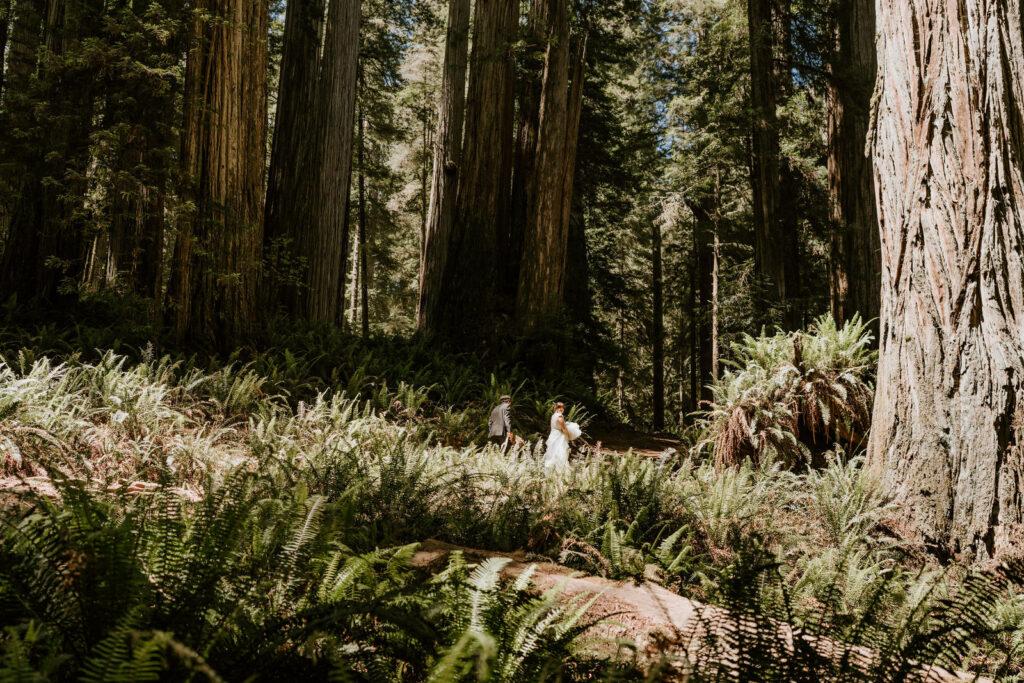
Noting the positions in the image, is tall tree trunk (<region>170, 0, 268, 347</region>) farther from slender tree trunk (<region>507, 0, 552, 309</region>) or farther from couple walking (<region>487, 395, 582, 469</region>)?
slender tree trunk (<region>507, 0, 552, 309</region>)

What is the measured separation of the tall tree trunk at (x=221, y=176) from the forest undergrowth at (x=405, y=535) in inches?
33.2

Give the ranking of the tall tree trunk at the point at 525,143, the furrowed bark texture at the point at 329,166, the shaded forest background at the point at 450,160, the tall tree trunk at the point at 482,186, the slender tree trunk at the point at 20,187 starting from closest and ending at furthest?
the shaded forest background at the point at 450,160 → the slender tree trunk at the point at 20,187 → the furrowed bark texture at the point at 329,166 → the tall tree trunk at the point at 482,186 → the tall tree trunk at the point at 525,143

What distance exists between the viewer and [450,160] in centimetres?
1204

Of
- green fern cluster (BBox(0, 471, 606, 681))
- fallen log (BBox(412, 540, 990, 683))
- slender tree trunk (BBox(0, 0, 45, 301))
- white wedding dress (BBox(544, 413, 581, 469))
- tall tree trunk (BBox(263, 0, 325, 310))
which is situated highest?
tall tree trunk (BBox(263, 0, 325, 310))

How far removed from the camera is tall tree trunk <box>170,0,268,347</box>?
24.1 ft

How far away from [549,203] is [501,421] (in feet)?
16.5

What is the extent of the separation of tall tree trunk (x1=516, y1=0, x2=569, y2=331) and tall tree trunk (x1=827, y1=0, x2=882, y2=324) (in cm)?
573

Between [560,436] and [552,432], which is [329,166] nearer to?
[552,432]

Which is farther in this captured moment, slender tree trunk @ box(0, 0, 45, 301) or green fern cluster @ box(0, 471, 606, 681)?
slender tree trunk @ box(0, 0, 45, 301)

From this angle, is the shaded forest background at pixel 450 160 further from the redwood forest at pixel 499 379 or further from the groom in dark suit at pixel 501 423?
the groom in dark suit at pixel 501 423

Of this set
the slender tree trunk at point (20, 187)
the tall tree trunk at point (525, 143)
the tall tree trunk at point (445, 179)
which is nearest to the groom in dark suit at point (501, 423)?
the tall tree trunk at point (525, 143)

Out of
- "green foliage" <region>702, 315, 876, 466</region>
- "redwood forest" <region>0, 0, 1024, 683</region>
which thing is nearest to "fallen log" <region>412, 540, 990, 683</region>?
"redwood forest" <region>0, 0, 1024, 683</region>

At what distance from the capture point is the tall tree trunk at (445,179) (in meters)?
11.7

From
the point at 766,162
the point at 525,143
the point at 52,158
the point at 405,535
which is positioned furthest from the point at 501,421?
the point at 766,162
